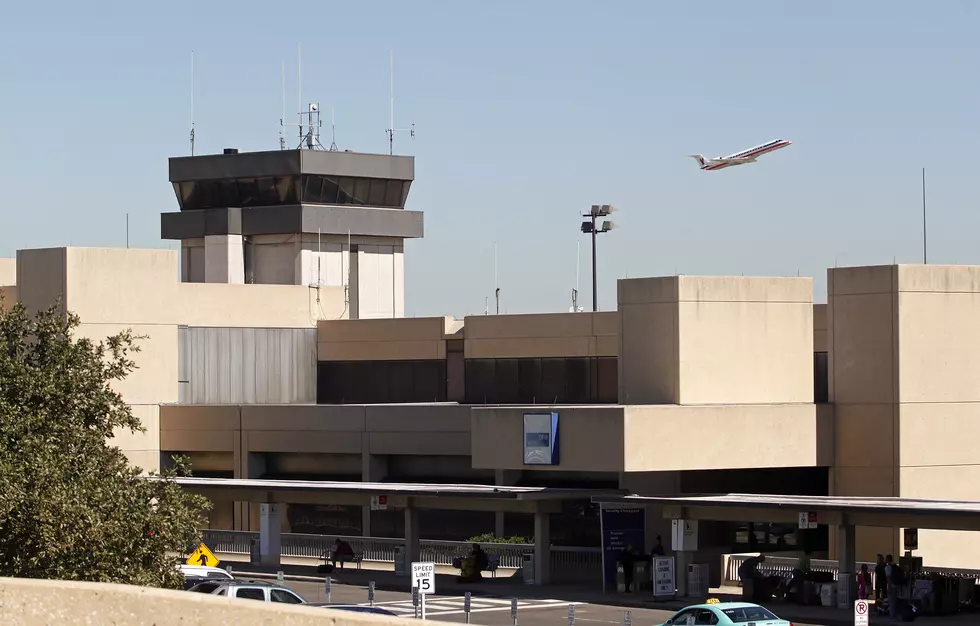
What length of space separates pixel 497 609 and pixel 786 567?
947 cm

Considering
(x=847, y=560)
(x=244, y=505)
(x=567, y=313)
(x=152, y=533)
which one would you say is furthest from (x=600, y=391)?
(x=152, y=533)

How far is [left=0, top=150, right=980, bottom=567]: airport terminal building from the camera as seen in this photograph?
50719mm

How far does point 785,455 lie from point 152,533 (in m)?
25.9

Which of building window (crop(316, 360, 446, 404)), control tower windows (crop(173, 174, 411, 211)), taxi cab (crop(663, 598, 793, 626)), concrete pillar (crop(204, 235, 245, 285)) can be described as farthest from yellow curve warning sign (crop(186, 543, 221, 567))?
concrete pillar (crop(204, 235, 245, 285))

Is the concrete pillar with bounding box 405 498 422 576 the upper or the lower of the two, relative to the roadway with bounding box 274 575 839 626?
upper

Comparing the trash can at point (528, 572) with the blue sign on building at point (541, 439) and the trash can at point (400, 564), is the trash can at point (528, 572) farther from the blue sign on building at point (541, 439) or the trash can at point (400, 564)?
the trash can at point (400, 564)

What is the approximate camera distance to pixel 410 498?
2008 inches

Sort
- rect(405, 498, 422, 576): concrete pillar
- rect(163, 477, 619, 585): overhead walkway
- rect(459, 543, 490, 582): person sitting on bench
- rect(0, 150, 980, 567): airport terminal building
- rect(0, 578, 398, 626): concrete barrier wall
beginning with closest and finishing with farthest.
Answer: rect(0, 578, 398, 626): concrete barrier wall → rect(163, 477, 619, 585): overhead walkway → rect(0, 150, 980, 567): airport terminal building → rect(459, 543, 490, 582): person sitting on bench → rect(405, 498, 422, 576): concrete pillar

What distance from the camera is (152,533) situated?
96.6 ft

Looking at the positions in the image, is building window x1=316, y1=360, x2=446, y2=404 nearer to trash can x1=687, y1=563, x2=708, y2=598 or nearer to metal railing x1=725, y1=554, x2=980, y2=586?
metal railing x1=725, y1=554, x2=980, y2=586

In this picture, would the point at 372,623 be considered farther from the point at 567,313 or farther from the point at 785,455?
the point at 567,313

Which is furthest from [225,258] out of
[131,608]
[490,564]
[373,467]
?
[131,608]

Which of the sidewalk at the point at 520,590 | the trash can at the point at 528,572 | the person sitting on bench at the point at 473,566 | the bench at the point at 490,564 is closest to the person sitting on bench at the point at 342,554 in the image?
the sidewalk at the point at 520,590

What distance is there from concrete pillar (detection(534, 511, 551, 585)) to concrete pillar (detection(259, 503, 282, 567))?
10552 millimetres
